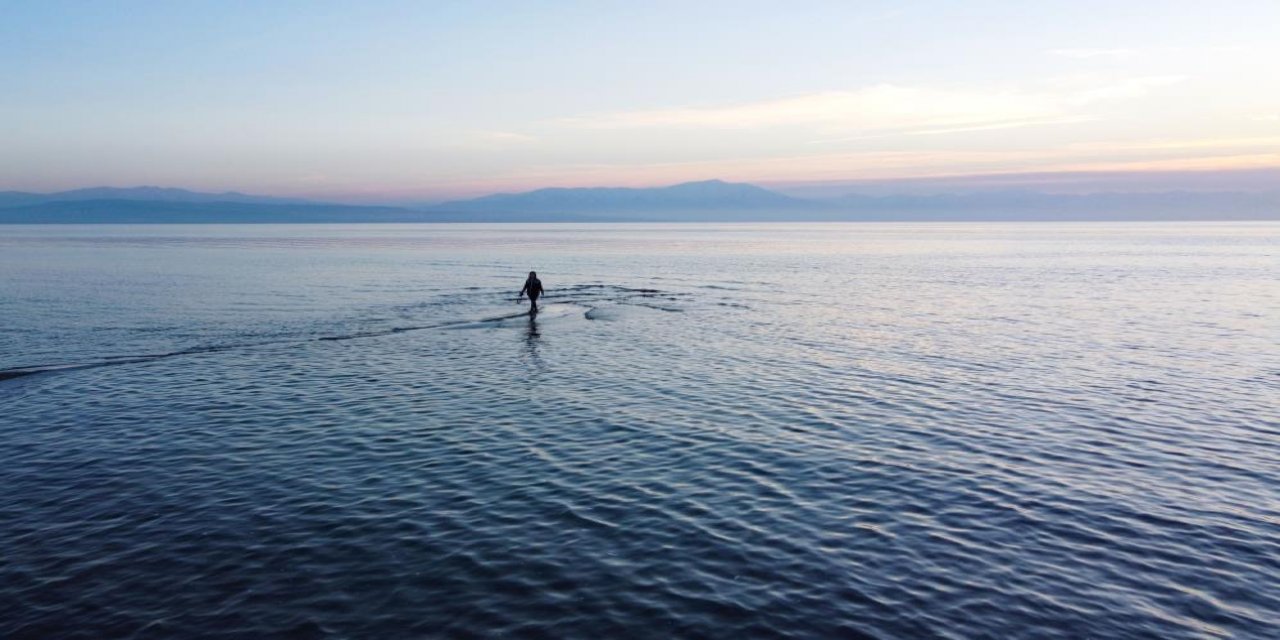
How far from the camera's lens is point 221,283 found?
8850 cm

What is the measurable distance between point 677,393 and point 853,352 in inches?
575

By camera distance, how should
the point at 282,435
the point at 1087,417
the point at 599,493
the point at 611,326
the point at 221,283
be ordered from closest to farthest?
the point at 599,493 < the point at 282,435 < the point at 1087,417 < the point at 611,326 < the point at 221,283


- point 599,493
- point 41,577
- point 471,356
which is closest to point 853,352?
point 471,356

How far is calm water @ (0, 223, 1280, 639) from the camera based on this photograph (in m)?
14.7

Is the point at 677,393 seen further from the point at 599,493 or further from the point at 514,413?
the point at 599,493

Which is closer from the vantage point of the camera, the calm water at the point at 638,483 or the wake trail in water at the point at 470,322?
the calm water at the point at 638,483

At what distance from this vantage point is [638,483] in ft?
70.5

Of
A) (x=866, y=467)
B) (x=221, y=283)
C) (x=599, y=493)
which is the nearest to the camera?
(x=599, y=493)

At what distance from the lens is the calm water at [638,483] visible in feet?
48.1

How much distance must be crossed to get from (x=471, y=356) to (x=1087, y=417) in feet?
91.5

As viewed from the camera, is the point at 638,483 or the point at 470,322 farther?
the point at 470,322

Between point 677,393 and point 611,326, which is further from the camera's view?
point 611,326

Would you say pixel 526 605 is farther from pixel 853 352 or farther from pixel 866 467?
pixel 853 352

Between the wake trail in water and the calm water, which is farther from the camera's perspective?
the wake trail in water
